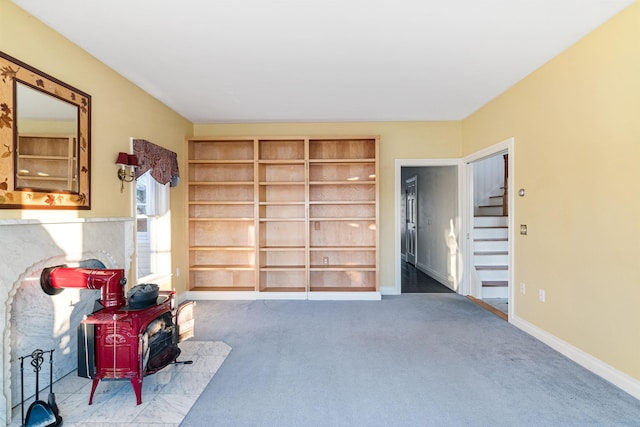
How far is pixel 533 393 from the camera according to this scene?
2105mm

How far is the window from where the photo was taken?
357 cm

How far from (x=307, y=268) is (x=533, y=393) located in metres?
2.90

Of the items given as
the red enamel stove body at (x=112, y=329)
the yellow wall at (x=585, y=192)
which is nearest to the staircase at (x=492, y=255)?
the yellow wall at (x=585, y=192)

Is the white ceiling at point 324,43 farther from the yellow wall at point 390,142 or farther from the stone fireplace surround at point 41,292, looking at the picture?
the stone fireplace surround at point 41,292

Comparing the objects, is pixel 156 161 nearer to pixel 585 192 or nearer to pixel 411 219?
pixel 585 192

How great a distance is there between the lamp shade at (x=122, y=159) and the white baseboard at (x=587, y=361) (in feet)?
14.6

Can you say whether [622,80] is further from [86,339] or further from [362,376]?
[86,339]

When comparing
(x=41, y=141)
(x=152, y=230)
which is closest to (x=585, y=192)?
(x=41, y=141)

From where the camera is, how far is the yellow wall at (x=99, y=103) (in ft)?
6.59

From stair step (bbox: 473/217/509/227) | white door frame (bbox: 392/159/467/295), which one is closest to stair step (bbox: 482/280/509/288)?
white door frame (bbox: 392/159/467/295)

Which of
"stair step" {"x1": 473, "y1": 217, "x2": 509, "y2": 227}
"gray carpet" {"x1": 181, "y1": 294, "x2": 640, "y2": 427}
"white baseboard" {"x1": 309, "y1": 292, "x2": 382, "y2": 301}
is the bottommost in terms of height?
"gray carpet" {"x1": 181, "y1": 294, "x2": 640, "y2": 427}

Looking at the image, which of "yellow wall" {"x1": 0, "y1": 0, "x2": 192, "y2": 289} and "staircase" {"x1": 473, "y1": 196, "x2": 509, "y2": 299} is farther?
"staircase" {"x1": 473, "y1": 196, "x2": 509, "y2": 299}

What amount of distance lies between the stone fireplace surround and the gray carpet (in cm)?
113

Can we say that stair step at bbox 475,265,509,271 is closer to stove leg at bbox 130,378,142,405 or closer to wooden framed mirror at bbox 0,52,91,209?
stove leg at bbox 130,378,142,405
